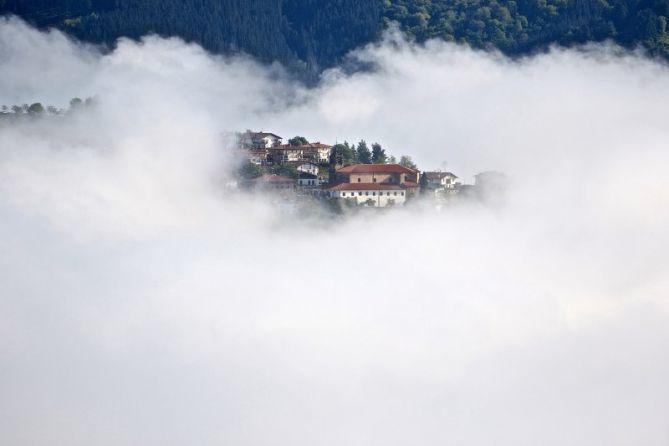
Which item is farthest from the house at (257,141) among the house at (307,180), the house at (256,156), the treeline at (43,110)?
the treeline at (43,110)

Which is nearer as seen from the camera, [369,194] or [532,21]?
[369,194]

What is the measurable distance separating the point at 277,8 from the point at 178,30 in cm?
1291

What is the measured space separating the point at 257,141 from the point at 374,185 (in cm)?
956

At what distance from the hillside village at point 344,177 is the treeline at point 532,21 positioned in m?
20.0

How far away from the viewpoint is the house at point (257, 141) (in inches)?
2066

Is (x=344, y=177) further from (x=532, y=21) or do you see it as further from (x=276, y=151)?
(x=532, y=21)

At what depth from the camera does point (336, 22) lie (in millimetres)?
82438

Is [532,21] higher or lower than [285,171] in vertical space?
higher

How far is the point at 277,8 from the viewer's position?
276 feet

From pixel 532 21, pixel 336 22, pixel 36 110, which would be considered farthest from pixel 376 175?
pixel 336 22

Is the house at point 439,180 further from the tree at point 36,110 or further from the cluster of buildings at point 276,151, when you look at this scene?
the tree at point 36,110

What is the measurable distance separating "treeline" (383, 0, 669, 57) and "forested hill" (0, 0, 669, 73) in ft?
0.21

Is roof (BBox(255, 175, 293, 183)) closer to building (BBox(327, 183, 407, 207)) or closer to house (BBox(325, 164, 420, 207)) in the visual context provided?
house (BBox(325, 164, 420, 207))

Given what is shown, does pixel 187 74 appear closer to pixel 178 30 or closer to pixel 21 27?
pixel 178 30
